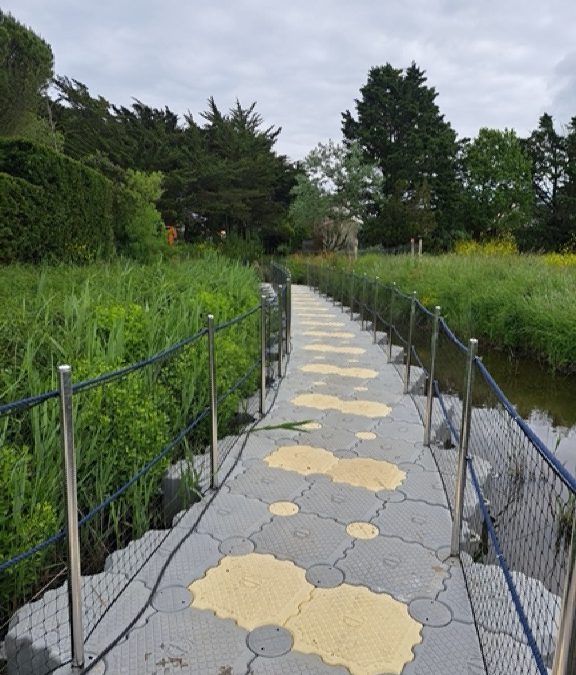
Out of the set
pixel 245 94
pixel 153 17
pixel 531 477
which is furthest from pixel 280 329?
pixel 245 94

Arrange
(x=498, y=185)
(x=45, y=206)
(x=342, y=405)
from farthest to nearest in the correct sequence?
(x=498, y=185) → (x=45, y=206) → (x=342, y=405)

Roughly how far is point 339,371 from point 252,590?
3.76 m

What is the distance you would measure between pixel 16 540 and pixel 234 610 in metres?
0.79

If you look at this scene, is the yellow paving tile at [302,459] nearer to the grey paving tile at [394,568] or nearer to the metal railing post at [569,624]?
the grey paving tile at [394,568]

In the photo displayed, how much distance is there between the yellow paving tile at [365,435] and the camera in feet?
11.9

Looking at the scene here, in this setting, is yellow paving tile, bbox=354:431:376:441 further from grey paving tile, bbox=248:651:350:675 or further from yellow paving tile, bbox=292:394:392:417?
grey paving tile, bbox=248:651:350:675

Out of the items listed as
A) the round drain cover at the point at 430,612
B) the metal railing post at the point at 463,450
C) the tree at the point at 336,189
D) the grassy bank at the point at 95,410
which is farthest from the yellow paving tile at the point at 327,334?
the tree at the point at 336,189

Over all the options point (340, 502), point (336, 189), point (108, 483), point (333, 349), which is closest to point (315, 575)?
point (340, 502)

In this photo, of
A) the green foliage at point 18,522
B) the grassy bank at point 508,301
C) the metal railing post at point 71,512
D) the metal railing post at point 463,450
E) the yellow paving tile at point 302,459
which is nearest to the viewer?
the metal railing post at point 71,512

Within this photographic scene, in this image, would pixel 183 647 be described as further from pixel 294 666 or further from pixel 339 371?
pixel 339 371

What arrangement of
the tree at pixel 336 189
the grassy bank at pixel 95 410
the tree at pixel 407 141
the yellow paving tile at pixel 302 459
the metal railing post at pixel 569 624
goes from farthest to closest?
the tree at pixel 407 141 < the tree at pixel 336 189 < the yellow paving tile at pixel 302 459 < the grassy bank at pixel 95 410 < the metal railing post at pixel 569 624

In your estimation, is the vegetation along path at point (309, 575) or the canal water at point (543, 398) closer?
the vegetation along path at point (309, 575)

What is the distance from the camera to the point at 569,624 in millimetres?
955

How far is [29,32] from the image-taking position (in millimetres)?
16047
